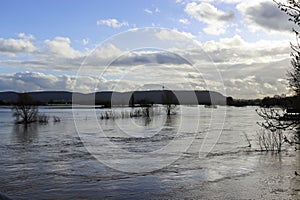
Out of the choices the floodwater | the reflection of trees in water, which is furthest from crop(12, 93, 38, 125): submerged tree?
the floodwater

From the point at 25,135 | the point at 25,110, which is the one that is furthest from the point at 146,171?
the point at 25,110

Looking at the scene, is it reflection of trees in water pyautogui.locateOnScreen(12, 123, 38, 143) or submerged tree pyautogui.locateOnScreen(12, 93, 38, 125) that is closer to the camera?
reflection of trees in water pyautogui.locateOnScreen(12, 123, 38, 143)

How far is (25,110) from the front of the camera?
51875 millimetres

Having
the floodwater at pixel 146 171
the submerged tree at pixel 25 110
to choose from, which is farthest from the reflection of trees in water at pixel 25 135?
the submerged tree at pixel 25 110

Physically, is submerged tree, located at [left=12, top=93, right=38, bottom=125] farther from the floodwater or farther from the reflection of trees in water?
the floodwater

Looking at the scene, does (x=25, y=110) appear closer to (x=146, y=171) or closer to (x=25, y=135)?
(x=25, y=135)

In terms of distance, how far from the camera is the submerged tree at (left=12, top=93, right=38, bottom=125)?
51.4m

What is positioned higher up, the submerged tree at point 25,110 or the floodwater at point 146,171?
the submerged tree at point 25,110

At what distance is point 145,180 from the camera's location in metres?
15.6

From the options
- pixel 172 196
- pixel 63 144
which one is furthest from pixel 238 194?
pixel 63 144

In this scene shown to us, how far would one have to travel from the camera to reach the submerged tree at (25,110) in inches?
2024

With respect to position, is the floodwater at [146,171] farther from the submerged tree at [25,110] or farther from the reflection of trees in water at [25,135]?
the submerged tree at [25,110]

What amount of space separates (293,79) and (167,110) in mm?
68662

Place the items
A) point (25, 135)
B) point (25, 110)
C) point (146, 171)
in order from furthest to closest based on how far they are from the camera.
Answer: point (25, 110), point (25, 135), point (146, 171)
